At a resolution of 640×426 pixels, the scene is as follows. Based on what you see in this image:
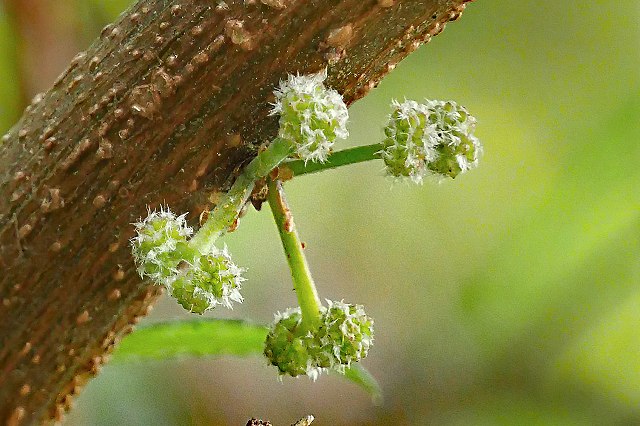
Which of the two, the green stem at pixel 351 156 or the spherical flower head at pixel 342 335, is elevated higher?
the green stem at pixel 351 156

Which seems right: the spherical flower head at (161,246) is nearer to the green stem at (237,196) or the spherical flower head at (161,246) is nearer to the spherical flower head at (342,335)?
the green stem at (237,196)

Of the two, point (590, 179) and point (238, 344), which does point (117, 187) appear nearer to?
point (238, 344)

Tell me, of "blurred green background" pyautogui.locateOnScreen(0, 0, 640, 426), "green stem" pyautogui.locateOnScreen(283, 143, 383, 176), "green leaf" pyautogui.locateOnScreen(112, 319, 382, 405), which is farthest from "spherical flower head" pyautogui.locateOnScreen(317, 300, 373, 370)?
"blurred green background" pyautogui.locateOnScreen(0, 0, 640, 426)

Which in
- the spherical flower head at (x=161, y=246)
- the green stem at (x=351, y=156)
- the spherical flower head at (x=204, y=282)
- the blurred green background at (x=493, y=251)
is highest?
the blurred green background at (x=493, y=251)

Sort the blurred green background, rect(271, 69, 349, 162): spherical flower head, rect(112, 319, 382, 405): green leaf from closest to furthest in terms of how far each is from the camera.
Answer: rect(271, 69, 349, 162): spherical flower head
rect(112, 319, 382, 405): green leaf
the blurred green background

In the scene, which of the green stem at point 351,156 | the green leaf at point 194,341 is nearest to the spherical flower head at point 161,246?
the green stem at point 351,156

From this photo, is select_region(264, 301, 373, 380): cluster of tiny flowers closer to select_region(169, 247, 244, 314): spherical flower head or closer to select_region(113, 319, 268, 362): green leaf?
select_region(169, 247, 244, 314): spherical flower head

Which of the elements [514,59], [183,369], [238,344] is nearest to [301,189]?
[183,369]
